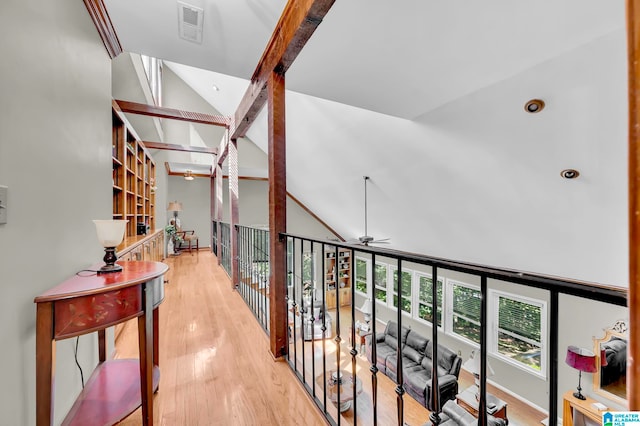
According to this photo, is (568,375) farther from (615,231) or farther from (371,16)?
(371,16)

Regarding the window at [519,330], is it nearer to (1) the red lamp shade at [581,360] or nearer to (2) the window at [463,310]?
(2) the window at [463,310]

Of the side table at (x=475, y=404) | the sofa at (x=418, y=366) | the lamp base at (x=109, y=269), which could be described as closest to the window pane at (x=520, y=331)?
the side table at (x=475, y=404)

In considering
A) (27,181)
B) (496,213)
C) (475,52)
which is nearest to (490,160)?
(496,213)

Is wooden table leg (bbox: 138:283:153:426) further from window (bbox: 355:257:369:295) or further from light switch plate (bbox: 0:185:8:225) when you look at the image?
window (bbox: 355:257:369:295)

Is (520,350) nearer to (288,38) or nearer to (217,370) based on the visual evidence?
(217,370)

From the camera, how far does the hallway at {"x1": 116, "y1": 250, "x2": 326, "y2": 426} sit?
1.41 m

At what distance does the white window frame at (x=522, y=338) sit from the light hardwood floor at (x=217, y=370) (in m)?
5.08

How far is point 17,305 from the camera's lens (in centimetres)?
90

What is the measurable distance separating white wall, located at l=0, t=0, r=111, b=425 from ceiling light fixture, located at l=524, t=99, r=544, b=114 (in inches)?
129

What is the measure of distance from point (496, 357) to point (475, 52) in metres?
6.02

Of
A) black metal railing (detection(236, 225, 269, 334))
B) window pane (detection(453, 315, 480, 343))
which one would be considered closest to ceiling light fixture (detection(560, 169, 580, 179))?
black metal railing (detection(236, 225, 269, 334))

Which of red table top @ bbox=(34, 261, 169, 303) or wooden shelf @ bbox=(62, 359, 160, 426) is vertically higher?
red table top @ bbox=(34, 261, 169, 303)

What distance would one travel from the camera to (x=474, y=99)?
2.69 meters

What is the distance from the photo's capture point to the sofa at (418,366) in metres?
4.46
